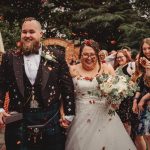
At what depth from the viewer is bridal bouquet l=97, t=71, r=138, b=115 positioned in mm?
7527

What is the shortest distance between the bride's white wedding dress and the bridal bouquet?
195mm

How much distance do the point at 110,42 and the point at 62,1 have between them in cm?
393

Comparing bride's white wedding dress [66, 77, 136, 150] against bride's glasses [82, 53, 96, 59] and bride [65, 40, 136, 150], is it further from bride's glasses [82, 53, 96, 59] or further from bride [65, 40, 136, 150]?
bride's glasses [82, 53, 96, 59]

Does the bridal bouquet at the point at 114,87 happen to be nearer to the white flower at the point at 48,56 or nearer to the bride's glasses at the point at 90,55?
the bride's glasses at the point at 90,55

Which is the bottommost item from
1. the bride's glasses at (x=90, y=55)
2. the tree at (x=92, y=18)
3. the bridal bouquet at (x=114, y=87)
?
the bridal bouquet at (x=114, y=87)

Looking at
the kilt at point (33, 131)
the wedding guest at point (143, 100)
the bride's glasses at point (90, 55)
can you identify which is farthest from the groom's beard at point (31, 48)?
the wedding guest at point (143, 100)

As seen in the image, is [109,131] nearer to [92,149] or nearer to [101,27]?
[92,149]


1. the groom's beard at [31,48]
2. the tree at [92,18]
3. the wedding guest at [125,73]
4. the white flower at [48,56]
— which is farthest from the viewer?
the tree at [92,18]

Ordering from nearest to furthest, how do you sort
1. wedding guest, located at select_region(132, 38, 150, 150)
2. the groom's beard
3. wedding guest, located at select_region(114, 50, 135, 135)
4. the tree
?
the groom's beard < wedding guest, located at select_region(132, 38, 150, 150) < wedding guest, located at select_region(114, 50, 135, 135) < the tree

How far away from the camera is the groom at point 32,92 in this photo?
19.0 feet

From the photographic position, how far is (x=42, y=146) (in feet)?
19.5

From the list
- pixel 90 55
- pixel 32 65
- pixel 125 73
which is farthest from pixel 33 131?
pixel 125 73

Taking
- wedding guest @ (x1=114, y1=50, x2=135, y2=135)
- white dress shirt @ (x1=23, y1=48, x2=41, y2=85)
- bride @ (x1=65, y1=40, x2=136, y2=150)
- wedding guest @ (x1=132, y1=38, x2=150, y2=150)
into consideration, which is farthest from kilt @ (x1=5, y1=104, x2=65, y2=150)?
wedding guest @ (x1=114, y1=50, x2=135, y2=135)

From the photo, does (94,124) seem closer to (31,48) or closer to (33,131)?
(33,131)
